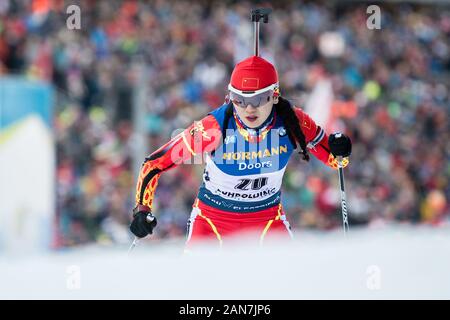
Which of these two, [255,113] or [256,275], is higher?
[255,113]

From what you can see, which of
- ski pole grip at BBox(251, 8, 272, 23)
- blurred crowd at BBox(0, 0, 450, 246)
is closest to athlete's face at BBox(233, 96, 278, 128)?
ski pole grip at BBox(251, 8, 272, 23)

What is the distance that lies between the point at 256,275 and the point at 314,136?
112 cm

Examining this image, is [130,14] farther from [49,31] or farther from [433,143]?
[433,143]

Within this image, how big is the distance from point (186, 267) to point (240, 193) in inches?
24.9

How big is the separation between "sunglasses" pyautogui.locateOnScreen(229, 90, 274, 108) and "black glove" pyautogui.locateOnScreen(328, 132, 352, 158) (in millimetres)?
524

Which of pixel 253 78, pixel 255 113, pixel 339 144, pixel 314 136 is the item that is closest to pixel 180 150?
pixel 255 113

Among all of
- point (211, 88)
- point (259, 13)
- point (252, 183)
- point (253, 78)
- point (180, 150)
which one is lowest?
point (252, 183)

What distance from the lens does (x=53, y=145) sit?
9.13 meters

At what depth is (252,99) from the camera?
5051mm

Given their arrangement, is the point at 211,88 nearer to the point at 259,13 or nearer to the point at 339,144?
the point at 339,144

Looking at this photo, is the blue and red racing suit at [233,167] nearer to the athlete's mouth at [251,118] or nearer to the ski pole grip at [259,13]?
the athlete's mouth at [251,118]

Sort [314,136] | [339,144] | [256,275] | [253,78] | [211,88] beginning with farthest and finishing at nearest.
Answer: [211,88] → [256,275] → [314,136] → [339,144] → [253,78]

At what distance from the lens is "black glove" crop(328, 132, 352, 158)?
17.5 ft
